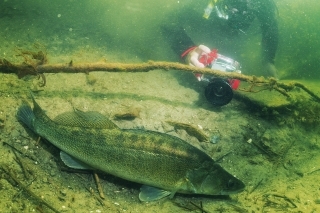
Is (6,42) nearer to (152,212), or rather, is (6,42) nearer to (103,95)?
(103,95)

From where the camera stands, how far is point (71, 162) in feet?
11.5

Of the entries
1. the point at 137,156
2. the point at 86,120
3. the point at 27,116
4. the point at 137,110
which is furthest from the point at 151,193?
the point at 27,116

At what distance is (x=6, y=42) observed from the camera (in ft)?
21.5

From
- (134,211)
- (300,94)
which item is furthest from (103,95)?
(300,94)

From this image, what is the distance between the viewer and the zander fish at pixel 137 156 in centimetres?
340

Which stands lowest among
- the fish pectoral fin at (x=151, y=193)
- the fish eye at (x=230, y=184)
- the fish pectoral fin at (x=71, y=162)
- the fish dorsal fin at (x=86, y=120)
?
the fish pectoral fin at (x=151, y=193)

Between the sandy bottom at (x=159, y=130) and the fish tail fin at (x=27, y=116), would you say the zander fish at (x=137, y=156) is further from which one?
the sandy bottom at (x=159, y=130)

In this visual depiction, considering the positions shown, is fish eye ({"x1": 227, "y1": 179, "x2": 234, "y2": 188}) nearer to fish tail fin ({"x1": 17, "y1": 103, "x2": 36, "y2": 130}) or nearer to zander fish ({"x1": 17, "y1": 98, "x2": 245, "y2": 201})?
zander fish ({"x1": 17, "y1": 98, "x2": 245, "y2": 201})

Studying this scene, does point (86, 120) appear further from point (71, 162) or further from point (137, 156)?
point (137, 156)

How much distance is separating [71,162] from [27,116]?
95 cm

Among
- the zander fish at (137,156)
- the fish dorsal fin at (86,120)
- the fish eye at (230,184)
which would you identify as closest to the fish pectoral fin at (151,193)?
the zander fish at (137,156)

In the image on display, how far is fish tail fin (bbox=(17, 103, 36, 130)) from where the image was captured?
3553 millimetres

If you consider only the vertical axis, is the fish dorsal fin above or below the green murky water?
above

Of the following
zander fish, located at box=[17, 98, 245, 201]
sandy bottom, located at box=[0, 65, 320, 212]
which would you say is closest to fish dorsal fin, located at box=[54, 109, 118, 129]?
zander fish, located at box=[17, 98, 245, 201]
